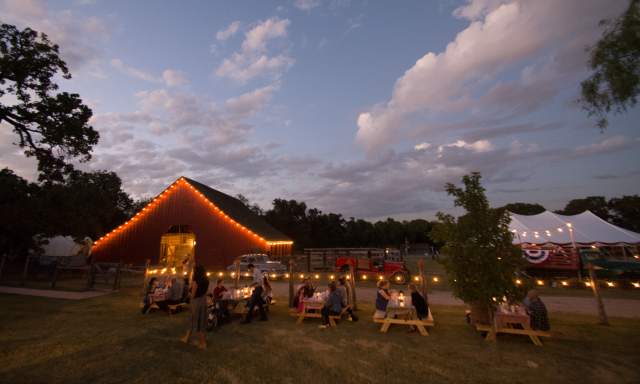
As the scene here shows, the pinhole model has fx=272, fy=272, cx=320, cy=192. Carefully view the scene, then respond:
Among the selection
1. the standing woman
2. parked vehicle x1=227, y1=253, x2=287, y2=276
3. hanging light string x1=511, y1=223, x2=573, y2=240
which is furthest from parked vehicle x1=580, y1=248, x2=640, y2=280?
the standing woman

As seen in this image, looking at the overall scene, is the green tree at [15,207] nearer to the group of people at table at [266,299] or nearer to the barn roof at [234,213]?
the barn roof at [234,213]

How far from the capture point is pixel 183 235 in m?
25.5

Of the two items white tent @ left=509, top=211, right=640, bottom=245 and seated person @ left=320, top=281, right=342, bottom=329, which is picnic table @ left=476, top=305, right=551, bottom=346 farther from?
white tent @ left=509, top=211, right=640, bottom=245

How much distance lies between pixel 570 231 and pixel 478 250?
1621 centimetres

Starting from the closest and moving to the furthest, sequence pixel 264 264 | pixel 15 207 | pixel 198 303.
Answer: pixel 198 303, pixel 15 207, pixel 264 264

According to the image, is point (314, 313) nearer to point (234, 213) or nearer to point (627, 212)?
point (234, 213)

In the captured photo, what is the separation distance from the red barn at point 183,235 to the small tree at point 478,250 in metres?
17.0

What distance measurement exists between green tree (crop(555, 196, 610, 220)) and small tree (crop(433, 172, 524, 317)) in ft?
210

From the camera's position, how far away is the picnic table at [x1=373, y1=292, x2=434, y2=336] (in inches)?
301

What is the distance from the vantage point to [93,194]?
21.6 meters

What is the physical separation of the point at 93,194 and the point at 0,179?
5.43 metres

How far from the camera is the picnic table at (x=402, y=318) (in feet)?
25.1

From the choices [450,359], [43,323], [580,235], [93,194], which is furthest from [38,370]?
[580,235]

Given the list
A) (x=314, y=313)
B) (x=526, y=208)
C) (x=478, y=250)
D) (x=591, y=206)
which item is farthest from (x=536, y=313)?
(x=526, y=208)
